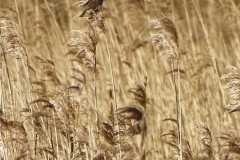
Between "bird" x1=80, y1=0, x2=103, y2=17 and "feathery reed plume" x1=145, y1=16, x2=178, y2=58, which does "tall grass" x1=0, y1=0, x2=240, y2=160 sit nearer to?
"bird" x1=80, y1=0, x2=103, y2=17

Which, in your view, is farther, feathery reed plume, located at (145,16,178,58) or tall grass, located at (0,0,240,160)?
tall grass, located at (0,0,240,160)

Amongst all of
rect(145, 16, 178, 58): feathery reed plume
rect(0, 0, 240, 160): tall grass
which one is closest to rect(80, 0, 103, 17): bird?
rect(0, 0, 240, 160): tall grass

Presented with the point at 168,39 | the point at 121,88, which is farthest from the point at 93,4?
the point at 121,88

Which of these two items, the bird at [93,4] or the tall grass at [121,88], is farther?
the tall grass at [121,88]

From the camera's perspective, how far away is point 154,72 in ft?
12.1

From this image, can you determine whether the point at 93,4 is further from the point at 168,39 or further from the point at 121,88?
the point at 121,88

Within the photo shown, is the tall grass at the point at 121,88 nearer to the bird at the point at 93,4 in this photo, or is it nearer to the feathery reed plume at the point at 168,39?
the bird at the point at 93,4

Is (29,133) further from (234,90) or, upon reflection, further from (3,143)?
(234,90)

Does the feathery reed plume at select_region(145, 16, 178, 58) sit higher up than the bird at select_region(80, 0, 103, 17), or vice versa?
the bird at select_region(80, 0, 103, 17)

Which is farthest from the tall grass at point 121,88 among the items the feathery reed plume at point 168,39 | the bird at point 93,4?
the feathery reed plume at point 168,39

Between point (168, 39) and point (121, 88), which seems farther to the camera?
point (121, 88)

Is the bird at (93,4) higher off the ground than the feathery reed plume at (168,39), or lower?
higher

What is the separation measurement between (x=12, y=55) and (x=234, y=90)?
116cm

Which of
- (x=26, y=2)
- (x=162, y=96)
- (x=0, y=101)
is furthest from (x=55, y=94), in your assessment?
(x=26, y=2)
